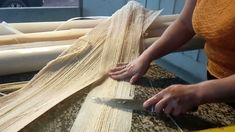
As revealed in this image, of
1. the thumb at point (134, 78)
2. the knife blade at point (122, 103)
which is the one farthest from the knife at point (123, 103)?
the thumb at point (134, 78)

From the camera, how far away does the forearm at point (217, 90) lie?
0.65 m

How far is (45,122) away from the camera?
61 cm

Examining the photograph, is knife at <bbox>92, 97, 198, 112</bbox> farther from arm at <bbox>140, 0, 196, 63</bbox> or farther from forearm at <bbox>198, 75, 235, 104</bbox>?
arm at <bbox>140, 0, 196, 63</bbox>

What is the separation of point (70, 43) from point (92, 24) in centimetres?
19

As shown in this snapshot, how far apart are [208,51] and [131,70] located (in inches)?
10.0

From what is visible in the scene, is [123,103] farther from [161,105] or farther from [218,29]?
[218,29]

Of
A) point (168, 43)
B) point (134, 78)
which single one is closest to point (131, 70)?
point (134, 78)

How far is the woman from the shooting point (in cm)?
66

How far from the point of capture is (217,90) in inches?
25.8

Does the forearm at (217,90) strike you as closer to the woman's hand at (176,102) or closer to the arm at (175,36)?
the woman's hand at (176,102)

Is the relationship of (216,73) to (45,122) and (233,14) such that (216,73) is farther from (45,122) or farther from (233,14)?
(45,122)

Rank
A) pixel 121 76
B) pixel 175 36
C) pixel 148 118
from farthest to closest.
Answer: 1. pixel 175 36
2. pixel 121 76
3. pixel 148 118

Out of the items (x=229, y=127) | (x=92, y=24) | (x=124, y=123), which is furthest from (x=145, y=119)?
(x=92, y=24)

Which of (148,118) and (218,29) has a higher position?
(218,29)
